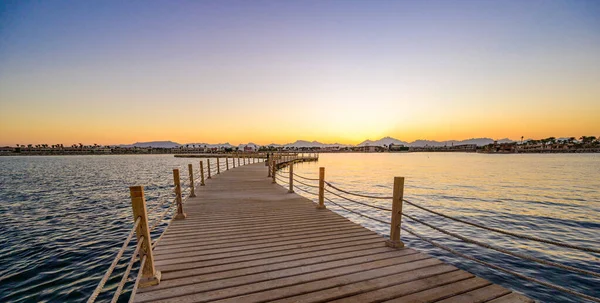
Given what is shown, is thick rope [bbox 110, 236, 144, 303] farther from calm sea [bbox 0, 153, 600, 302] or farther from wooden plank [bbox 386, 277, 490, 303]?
calm sea [bbox 0, 153, 600, 302]

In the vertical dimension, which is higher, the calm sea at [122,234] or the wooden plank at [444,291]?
the wooden plank at [444,291]

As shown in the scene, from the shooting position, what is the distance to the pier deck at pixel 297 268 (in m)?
3.41

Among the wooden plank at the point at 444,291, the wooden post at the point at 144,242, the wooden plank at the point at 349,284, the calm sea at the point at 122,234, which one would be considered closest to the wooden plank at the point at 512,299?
the wooden plank at the point at 444,291

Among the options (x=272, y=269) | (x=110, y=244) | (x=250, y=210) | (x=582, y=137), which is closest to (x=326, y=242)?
(x=272, y=269)

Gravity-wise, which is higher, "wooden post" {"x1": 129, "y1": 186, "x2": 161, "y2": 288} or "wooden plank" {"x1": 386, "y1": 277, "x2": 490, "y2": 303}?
"wooden post" {"x1": 129, "y1": 186, "x2": 161, "y2": 288}

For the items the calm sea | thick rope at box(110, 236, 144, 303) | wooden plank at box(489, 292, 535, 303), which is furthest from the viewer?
the calm sea

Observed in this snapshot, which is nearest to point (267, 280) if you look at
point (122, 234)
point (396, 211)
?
point (396, 211)

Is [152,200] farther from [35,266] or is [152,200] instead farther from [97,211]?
[35,266]

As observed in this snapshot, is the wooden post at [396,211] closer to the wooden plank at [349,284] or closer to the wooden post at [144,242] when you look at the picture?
the wooden plank at [349,284]

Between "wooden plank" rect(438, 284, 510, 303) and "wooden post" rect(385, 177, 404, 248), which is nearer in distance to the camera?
"wooden plank" rect(438, 284, 510, 303)

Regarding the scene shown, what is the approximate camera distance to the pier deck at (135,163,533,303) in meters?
3.41

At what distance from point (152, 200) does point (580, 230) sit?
900 inches

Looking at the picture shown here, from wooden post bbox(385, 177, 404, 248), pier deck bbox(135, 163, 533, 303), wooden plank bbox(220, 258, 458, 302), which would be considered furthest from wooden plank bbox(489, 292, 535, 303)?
wooden post bbox(385, 177, 404, 248)

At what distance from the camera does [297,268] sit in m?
4.11
